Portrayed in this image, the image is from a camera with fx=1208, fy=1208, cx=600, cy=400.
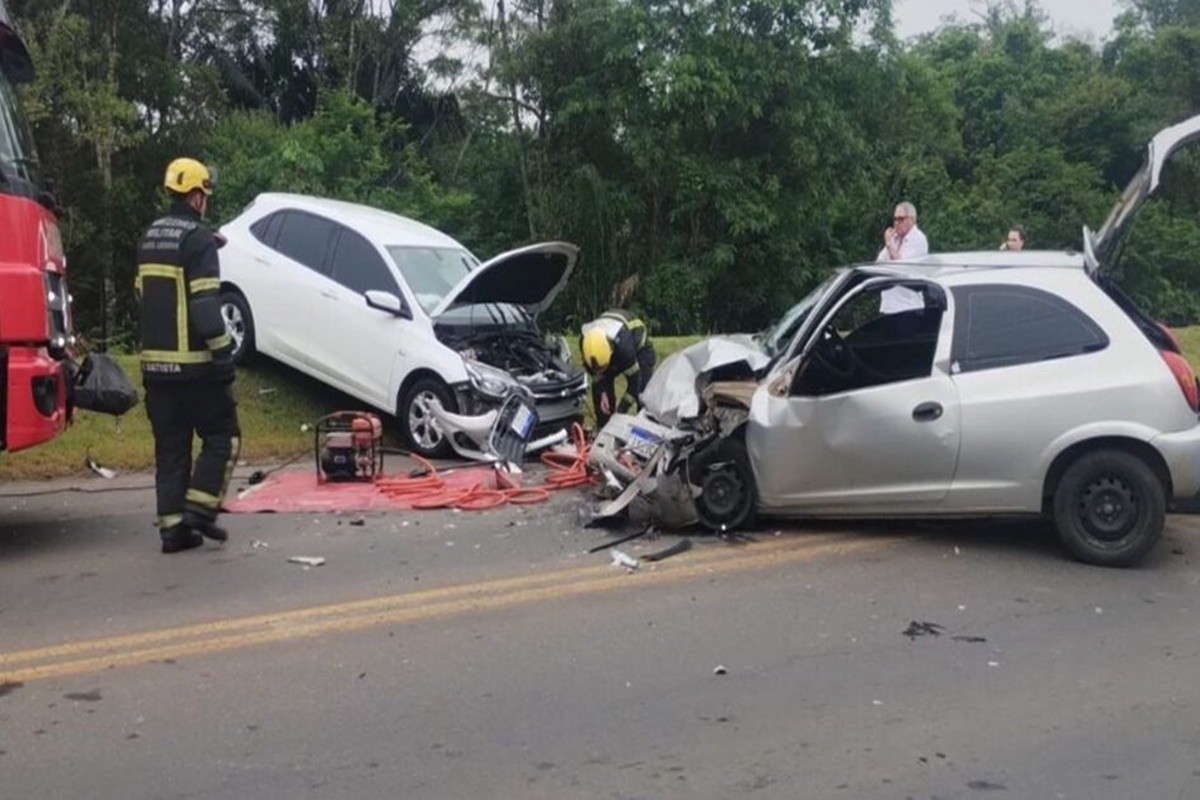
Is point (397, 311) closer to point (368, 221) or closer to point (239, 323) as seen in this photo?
point (368, 221)

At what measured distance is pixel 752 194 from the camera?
907 inches

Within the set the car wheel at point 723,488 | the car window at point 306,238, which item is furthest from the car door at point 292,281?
the car wheel at point 723,488

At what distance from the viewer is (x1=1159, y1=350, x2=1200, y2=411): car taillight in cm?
662

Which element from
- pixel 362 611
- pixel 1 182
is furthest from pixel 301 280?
pixel 362 611

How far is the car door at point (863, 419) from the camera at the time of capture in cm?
683

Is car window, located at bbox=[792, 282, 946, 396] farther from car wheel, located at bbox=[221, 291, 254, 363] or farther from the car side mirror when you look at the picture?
car wheel, located at bbox=[221, 291, 254, 363]

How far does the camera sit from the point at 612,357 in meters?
10.1

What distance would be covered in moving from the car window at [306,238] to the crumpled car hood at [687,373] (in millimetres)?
4281

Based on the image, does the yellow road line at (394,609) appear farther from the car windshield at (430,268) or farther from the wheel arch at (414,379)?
the car windshield at (430,268)

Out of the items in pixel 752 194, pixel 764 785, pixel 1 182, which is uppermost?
pixel 752 194

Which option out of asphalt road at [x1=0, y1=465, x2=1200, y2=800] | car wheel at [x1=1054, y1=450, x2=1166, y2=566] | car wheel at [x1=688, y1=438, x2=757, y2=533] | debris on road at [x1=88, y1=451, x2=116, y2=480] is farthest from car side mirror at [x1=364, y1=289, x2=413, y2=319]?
car wheel at [x1=1054, y1=450, x2=1166, y2=566]

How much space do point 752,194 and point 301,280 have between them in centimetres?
1342

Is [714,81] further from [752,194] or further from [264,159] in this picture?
[264,159]

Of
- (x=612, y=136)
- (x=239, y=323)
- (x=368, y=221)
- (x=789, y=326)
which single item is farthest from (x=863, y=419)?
(x=612, y=136)
